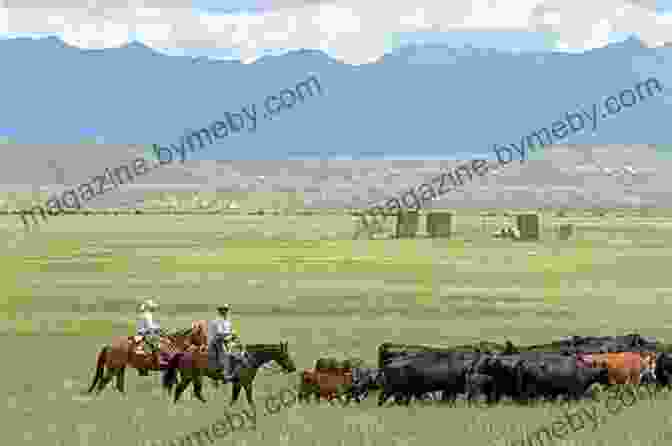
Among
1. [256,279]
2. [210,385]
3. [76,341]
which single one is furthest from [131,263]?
[210,385]

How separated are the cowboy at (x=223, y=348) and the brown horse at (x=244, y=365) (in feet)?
0.32

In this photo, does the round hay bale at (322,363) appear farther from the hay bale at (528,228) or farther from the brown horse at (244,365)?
the hay bale at (528,228)

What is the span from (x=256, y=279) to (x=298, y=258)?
1644cm

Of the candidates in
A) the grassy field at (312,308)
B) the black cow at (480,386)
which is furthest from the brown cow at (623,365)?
the black cow at (480,386)

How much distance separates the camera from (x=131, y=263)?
236 ft

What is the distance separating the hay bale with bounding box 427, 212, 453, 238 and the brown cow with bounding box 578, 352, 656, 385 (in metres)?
81.8

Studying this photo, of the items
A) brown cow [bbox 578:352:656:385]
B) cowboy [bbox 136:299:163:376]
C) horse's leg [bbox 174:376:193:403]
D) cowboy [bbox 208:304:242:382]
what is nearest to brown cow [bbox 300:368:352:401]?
cowboy [bbox 208:304:242:382]

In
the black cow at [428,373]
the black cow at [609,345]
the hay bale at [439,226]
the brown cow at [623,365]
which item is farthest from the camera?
the hay bale at [439,226]

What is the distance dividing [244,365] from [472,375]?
3486 millimetres

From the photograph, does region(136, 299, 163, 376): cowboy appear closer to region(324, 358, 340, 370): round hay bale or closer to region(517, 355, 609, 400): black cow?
region(324, 358, 340, 370): round hay bale

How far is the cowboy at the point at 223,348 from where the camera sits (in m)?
21.6

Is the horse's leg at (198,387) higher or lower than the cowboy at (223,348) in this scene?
lower

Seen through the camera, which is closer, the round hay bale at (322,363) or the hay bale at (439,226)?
the round hay bale at (322,363)

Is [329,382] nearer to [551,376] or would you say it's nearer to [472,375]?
[472,375]
